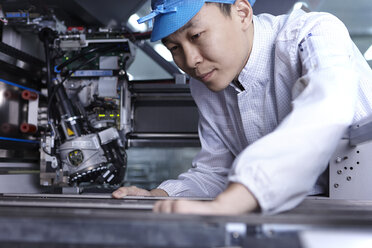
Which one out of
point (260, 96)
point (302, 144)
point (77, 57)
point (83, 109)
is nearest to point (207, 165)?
point (260, 96)

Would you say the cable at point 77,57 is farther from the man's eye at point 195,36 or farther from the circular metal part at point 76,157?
the man's eye at point 195,36

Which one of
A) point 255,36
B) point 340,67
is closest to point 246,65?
point 255,36

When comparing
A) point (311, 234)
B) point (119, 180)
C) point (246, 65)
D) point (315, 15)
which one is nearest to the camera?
point (311, 234)

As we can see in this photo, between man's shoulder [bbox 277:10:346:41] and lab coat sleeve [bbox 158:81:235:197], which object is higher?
man's shoulder [bbox 277:10:346:41]

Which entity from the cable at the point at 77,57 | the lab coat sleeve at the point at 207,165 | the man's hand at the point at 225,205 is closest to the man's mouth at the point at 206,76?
the lab coat sleeve at the point at 207,165

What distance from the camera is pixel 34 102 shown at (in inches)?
115

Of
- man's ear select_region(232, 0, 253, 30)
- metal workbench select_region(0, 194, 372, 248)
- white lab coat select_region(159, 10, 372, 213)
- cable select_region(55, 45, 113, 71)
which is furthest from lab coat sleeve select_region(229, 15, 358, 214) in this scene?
cable select_region(55, 45, 113, 71)

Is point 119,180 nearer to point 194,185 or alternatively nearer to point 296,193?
point 194,185

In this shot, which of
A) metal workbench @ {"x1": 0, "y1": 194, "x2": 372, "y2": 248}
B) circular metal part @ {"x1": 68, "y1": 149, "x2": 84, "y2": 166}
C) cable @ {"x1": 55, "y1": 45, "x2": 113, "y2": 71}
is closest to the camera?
metal workbench @ {"x1": 0, "y1": 194, "x2": 372, "y2": 248}

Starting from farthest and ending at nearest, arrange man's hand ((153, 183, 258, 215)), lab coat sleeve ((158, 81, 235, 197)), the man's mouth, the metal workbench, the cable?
the cable → lab coat sleeve ((158, 81, 235, 197)) → the man's mouth → man's hand ((153, 183, 258, 215)) → the metal workbench

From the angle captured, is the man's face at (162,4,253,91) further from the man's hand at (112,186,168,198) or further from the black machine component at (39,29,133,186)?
the black machine component at (39,29,133,186)

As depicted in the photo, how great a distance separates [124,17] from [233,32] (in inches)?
83.6

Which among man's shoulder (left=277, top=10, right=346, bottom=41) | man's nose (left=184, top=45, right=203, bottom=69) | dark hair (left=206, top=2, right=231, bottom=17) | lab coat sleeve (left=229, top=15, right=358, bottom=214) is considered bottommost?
lab coat sleeve (left=229, top=15, right=358, bottom=214)

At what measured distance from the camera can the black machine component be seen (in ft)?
9.03
